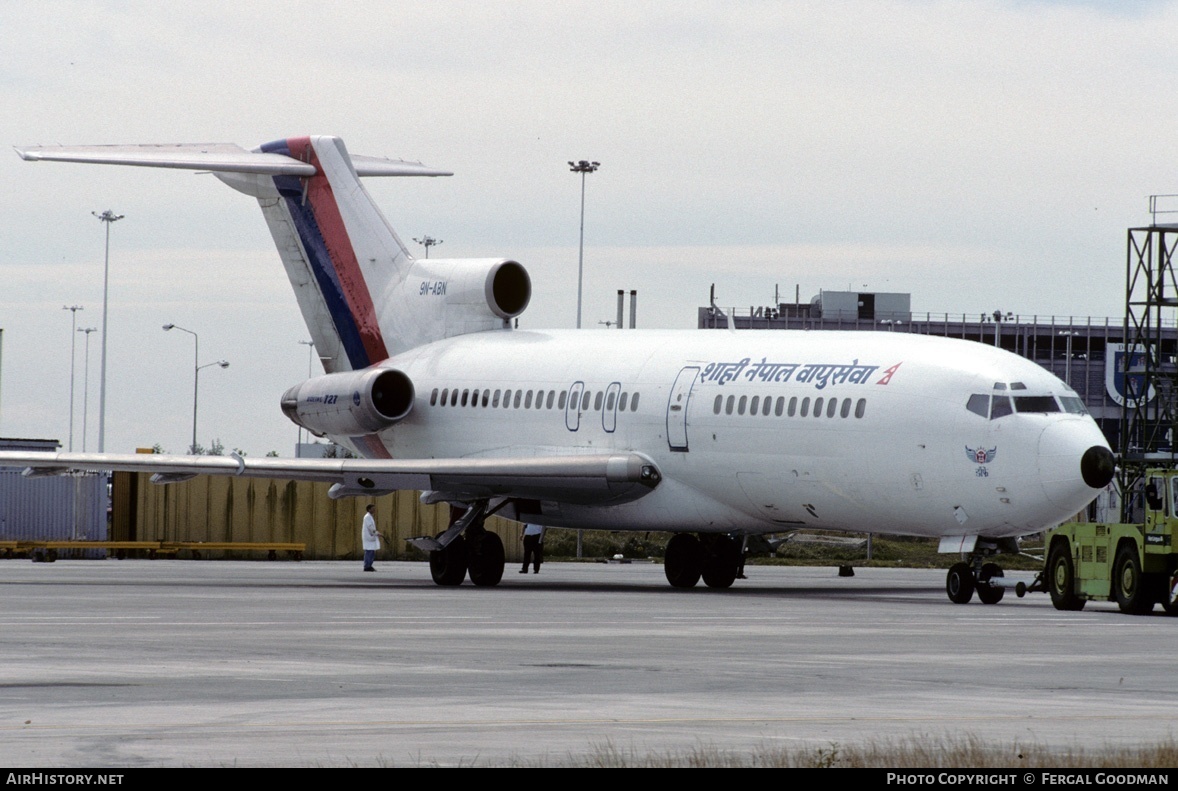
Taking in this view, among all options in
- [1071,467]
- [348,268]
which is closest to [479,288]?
[348,268]

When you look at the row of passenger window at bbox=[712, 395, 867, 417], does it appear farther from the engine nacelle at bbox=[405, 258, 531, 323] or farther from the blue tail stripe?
the blue tail stripe

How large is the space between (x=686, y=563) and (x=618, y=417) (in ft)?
9.86

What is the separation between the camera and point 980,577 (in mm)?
30922

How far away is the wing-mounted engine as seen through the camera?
135ft

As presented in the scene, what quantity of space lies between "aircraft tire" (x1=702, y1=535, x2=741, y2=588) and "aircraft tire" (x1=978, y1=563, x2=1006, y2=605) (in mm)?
6472

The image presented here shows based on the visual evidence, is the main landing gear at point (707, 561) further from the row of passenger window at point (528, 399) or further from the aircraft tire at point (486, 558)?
the aircraft tire at point (486, 558)

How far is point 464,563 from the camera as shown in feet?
119

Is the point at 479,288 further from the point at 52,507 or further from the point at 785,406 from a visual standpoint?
the point at 52,507

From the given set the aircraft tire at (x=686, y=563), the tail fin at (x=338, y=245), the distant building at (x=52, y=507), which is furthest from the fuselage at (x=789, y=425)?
the distant building at (x=52, y=507)

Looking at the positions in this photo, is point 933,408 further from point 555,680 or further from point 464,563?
point 555,680

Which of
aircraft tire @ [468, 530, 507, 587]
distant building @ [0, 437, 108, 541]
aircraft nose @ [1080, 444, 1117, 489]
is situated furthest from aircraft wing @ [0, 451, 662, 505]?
distant building @ [0, 437, 108, 541]

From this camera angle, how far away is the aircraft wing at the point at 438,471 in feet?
115

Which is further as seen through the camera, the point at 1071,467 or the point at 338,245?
the point at 338,245

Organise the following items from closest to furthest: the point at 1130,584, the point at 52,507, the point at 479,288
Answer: the point at 1130,584, the point at 479,288, the point at 52,507
